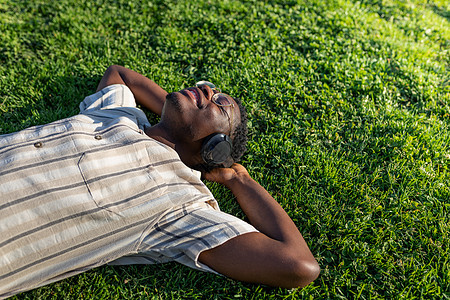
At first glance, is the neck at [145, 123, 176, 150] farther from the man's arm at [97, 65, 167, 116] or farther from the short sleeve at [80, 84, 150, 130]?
the man's arm at [97, 65, 167, 116]

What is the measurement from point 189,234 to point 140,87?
7.17 feet

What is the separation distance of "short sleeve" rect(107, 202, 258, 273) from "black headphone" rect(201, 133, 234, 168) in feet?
1.85

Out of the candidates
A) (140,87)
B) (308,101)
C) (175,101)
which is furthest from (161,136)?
(308,101)

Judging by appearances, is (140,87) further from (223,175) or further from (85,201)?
(85,201)

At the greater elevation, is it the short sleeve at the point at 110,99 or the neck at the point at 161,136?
the neck at the point at 161,136

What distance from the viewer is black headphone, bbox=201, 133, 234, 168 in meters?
3.39

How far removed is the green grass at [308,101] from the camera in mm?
3225

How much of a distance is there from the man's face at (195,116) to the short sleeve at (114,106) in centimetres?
46

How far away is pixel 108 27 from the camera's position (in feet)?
19.1

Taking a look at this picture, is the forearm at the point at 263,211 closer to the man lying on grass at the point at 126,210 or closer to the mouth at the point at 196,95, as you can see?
the man lying on grass at the point at 126,210

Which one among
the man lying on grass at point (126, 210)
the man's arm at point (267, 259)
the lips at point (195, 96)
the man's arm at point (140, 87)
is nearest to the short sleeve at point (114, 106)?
the man's arm at point (140, 87)

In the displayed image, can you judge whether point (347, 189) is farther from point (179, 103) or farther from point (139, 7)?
point (139, 7)

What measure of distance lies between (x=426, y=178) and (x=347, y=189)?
0.89 m

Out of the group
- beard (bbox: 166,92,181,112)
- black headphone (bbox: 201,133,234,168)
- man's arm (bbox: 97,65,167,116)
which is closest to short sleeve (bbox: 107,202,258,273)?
black headphone (bbox: 201,133,234,168)
